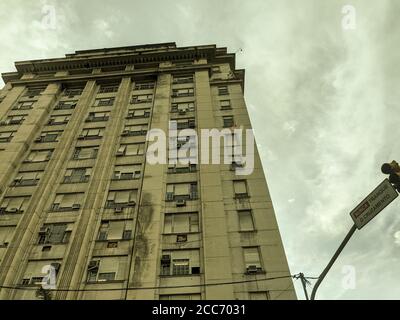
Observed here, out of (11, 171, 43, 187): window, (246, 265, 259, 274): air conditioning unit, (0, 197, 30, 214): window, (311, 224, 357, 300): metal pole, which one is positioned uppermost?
(11, 171, 43, 187): window

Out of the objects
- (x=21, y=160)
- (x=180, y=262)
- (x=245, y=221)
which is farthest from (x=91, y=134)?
(x=245, y=221)

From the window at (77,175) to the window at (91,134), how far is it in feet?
14.0

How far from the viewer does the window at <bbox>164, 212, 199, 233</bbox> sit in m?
22.0

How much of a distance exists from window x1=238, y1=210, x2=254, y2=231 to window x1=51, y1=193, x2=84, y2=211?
11.7 metres

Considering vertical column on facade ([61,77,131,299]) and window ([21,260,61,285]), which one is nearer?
vertical column on facade ([61,77,131,299])

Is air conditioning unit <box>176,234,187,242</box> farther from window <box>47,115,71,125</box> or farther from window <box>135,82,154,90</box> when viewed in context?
window <box>135,82,154,90</box>

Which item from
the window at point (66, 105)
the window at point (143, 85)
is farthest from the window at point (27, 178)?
the window at point (143, 85)

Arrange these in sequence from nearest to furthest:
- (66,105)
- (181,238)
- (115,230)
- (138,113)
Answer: (181,238) < (115,230) < (138,113) < (66,105)

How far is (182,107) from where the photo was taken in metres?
33.2

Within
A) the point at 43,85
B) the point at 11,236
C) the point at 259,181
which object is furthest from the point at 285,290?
the point at 43,85

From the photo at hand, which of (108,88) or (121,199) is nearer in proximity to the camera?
(121,199)

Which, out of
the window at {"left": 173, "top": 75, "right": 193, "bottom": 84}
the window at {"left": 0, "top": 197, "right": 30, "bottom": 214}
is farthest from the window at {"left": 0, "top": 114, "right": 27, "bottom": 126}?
the window at {"left": 173, "top": 75, "right": 193, "bottom": 84}

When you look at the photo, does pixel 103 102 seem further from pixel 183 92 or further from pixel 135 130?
pixel 183 92

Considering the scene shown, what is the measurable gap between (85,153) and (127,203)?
7687 millimetres
